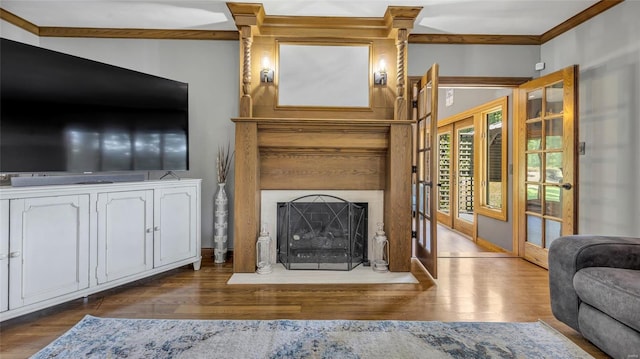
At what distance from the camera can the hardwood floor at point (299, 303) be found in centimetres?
211

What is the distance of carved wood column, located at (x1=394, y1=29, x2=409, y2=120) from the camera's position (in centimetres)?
310

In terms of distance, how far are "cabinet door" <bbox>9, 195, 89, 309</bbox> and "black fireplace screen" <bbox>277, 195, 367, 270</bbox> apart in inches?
65.6

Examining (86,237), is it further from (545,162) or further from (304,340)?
(545,162)

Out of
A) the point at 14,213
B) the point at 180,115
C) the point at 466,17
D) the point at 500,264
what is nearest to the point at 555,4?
the point at 466,17

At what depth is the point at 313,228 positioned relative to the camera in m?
3.28

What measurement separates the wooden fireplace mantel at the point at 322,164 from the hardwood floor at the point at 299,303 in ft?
1.40

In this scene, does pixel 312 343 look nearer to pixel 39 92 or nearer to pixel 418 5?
pixel 39 92

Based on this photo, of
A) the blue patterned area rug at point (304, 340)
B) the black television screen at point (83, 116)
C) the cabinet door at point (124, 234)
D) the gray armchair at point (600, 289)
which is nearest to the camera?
the gray armchair at point (600, 289)

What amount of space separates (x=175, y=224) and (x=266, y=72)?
1.74 metres

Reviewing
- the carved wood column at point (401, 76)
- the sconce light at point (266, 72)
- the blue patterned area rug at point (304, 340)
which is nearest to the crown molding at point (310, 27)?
the carved wood column at point (401, 76)

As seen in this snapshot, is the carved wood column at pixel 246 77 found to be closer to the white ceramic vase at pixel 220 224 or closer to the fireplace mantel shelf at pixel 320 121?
the fireplace mantel shelf at pixel 320 121

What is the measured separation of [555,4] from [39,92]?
4360 millimetres

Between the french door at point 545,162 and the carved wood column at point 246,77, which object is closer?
the french door at point 545,162

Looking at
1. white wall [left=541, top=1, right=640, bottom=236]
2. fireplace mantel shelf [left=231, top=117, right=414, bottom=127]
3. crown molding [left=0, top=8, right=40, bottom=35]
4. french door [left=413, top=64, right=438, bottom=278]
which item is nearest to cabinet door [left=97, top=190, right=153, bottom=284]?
fireplace mantel shelf [left=231, top=117, right=414, bottom=127]
